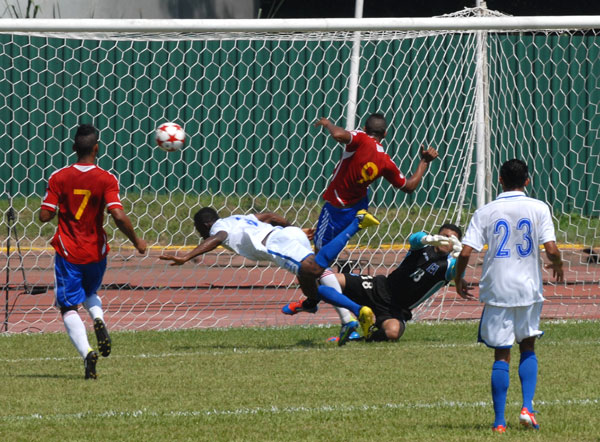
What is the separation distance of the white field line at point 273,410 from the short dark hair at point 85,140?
238cm

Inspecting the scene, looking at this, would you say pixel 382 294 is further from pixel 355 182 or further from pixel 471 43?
pixel 471 43

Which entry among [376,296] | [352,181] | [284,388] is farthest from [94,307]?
[376,296]

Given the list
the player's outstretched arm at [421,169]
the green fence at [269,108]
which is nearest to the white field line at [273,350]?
the player's outstretched arm at [421,169]

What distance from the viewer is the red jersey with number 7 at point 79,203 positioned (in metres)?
8.04

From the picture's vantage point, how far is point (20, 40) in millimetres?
13961

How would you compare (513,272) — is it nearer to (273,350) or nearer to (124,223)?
(124,223)

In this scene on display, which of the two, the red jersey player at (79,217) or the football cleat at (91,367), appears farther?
the red jersey player at (79,217)

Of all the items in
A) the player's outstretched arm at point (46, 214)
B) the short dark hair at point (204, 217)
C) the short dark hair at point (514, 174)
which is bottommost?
the short dark hair at point (204, 217)

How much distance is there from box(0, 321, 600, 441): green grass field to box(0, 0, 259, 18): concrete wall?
11967 millimetres

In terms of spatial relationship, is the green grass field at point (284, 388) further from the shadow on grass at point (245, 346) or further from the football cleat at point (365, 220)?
the football cleat at point (365, 220)

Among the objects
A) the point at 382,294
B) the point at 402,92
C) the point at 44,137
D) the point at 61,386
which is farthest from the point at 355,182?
the point at 44,137

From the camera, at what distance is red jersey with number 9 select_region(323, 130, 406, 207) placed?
984 centimetres

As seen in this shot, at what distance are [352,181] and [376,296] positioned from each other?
114 centimetres

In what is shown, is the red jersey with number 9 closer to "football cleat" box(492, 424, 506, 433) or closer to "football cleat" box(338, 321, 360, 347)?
"football cleat" box(338, 321, 360, 347)
